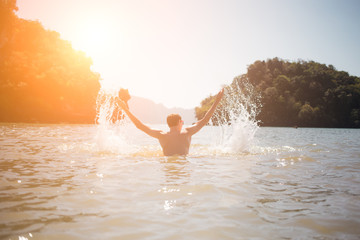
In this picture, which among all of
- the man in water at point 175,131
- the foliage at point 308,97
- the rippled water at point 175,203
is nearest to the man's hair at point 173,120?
the man in water at point 175,131

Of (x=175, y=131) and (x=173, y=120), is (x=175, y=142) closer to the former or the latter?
(x=175, y=131)

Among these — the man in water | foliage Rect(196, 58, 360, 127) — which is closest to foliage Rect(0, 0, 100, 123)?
the man in water

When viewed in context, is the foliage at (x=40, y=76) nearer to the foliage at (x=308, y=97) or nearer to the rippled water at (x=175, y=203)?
the rippled water at (x=175, y=203)

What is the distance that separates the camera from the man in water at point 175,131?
7.86 meters

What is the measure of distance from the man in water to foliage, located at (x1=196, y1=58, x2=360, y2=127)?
77.5 meters

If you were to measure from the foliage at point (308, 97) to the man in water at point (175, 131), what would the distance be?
77476 millimetres

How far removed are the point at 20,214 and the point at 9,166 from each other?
3.87 metres

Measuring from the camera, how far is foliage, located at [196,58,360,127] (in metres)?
78.1

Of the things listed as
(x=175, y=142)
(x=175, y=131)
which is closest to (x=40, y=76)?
(x=175, y=142)

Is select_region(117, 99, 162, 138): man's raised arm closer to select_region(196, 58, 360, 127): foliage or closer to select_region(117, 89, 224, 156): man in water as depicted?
select_region(117, 89, 224, 156): man in water

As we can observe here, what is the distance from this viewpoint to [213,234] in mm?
2688

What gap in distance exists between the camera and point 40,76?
5138 cm

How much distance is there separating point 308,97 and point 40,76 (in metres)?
80.2

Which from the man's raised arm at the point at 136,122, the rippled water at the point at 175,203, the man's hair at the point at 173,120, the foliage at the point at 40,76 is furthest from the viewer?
the foliage at the point at 40,76
